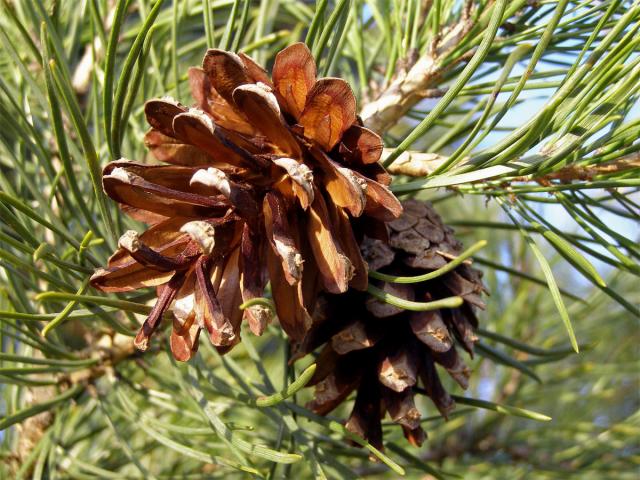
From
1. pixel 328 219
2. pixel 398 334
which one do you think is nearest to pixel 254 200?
pixel 328 219

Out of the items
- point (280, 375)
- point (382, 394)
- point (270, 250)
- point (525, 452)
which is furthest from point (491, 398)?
point (270, 250)

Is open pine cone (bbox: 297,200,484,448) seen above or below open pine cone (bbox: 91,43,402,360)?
below

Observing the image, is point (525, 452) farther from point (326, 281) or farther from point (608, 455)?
point (326, 281)

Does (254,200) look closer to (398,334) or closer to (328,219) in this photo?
(328,219)

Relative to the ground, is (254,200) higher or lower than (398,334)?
higher

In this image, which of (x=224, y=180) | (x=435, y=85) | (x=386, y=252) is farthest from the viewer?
(x=435, y=85)
